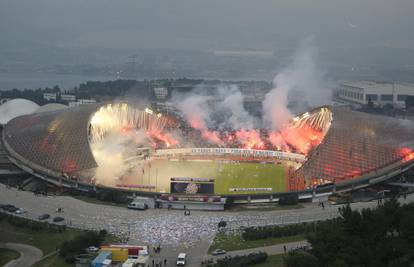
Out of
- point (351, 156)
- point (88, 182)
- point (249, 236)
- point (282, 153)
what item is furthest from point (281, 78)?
point (249, 236)

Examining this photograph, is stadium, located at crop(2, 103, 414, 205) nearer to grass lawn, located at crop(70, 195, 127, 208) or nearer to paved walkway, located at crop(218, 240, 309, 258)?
grass lawn, located at crop(70, 195, 127, 208)

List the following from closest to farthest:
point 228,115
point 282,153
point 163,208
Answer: point 163,208, point 282,153, point 228,115

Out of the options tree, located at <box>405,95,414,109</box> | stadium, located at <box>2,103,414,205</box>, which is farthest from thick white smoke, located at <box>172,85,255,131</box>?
tree, located at <box>405,95,414,109</box>

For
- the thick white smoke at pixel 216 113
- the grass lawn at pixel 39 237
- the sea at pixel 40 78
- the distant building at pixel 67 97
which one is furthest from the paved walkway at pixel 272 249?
the sea at pixel 40 78

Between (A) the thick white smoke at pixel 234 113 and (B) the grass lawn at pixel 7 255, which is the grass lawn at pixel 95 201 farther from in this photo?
(A) the thick white smoke at pixel 234 113

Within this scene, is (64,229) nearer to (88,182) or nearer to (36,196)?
(36,196)

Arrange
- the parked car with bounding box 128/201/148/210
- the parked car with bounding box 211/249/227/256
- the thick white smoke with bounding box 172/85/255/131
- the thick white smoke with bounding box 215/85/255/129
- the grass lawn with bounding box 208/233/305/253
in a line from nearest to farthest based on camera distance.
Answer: the parked car with bounding box 211/249/227/256, the grass lawn with bounding box 208/233/305/253, the parked car with bounding box 128/201/148/210, the thick white smoke with bounding box 215/85/255/129, the thick white smoke with bounding box 172/85/255/131

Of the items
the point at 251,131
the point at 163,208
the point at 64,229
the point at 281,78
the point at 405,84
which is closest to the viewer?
the point at 64,229
